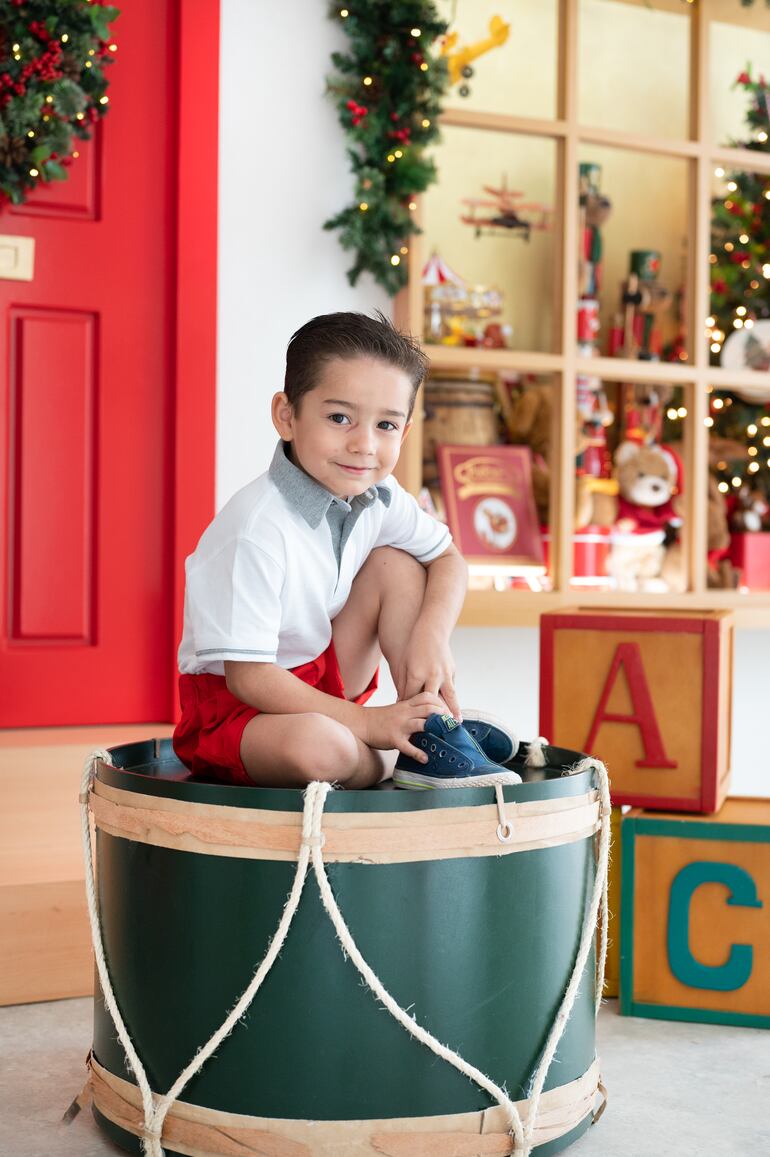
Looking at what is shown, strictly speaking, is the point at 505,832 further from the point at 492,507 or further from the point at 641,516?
the point at 641,516

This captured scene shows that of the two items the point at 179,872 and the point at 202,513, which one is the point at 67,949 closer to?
the point at 179,872

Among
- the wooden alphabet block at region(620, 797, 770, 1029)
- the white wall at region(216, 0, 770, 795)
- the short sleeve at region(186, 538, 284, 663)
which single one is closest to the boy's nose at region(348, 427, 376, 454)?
the short sleeve at region(186, 538, 284, 663)

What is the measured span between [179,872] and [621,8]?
302cm

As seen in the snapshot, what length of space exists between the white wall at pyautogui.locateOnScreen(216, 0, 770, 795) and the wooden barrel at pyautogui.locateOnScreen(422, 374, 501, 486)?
1.04 ft

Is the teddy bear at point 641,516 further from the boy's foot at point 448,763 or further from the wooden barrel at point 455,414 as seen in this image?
the boy's foot at point 448,763

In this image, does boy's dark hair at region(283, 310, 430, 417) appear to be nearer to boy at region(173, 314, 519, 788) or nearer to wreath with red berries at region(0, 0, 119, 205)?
boy at region(173, 314, 519, 788)

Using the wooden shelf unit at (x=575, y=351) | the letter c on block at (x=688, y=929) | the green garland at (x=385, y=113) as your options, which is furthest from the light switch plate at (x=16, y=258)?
the letter c on block at (x=688, y=929)

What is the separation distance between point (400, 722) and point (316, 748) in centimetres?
10

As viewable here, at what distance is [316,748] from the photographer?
1290 millimetres

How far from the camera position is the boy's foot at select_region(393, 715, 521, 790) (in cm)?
126

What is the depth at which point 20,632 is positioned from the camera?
2.54 metres

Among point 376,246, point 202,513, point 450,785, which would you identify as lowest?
point 450,785

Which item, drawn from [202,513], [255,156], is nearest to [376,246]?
[255,156]

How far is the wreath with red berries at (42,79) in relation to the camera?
237cm
